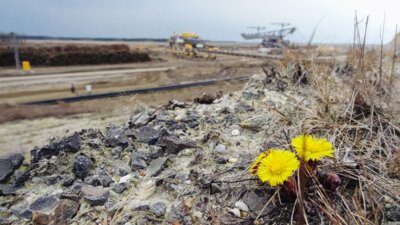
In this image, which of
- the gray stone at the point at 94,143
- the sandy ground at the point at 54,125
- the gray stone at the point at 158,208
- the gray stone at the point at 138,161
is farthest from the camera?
the sandy ground at the point at 54,125

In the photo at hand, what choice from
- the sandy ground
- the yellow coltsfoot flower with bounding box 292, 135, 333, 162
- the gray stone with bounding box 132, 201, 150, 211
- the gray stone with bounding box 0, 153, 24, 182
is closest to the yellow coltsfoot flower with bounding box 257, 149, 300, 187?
the yellow coltsfoot flower with bounding box 292, 135, 333, 162

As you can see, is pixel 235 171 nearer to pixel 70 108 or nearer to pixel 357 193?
pixel 357 193

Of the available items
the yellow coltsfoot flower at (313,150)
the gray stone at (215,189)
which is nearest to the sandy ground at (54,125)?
the gray stone at (215,189)

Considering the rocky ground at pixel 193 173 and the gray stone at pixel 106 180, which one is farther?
the gray stone at pixel 106 180

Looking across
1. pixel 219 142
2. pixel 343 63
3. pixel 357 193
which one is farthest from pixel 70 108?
pixel 357 193

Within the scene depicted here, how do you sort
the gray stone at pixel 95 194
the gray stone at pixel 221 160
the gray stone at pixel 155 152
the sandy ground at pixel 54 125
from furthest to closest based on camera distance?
1. the sandy ground at pixel 54 125
2. the gray stone at pixel 155 152
3. the gray stone at pixel 221 160
4. the gray stone at pixel 95 194

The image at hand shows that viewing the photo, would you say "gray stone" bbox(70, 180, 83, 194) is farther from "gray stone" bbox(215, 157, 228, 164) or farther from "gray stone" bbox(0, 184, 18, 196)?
"gray stone" bbox(215, 157, 228, 164)

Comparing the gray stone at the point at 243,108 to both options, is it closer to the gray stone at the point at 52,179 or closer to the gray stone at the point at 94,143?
the gray stone at the point at 94,143

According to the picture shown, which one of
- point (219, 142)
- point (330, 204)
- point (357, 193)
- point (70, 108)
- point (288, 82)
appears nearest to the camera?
point (330, 204)
